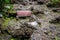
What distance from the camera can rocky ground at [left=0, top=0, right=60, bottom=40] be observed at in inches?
160

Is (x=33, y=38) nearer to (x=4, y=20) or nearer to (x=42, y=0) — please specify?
(x=4, y=20)

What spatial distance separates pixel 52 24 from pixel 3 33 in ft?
4.42

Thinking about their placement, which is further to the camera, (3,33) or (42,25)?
(42,25)

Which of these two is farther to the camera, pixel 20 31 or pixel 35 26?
pixel 35 26

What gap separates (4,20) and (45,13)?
1.44 meters

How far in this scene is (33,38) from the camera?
390 centimetres

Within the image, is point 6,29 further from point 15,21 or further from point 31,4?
point 31,4

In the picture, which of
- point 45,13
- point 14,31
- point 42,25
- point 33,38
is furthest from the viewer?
point 45,13

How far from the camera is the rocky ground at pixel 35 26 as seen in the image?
407 centimetres

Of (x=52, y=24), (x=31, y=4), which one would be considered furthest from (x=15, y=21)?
(x=31, y=4)

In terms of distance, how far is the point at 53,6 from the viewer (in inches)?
243

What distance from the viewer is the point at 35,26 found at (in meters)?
4.59

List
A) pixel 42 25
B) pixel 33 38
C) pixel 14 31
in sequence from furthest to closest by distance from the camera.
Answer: pixel 42 25 → pixel 14 31 → pixel 33 38

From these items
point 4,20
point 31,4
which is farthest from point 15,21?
point 31,4
